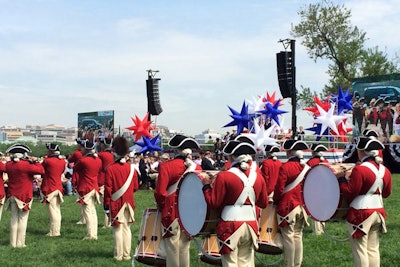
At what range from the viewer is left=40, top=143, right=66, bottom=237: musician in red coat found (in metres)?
11.5

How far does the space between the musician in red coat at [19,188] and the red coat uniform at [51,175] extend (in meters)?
1.23

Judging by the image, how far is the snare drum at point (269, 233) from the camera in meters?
7.74

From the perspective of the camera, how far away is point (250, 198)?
5918 mm

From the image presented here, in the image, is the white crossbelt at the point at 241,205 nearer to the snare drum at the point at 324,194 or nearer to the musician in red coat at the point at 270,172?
the snare drum at the point at 324,194

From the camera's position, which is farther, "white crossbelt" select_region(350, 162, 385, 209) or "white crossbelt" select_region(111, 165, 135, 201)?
"white crossbelt" select_region(111, 165, 135, 201)

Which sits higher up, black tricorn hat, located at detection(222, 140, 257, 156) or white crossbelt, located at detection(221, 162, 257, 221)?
black tricorn hat, located at detection(222, 140, 257, 156)

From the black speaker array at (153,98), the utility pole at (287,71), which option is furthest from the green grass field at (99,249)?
the black speaker array at (153,98)

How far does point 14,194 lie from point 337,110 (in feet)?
50.1

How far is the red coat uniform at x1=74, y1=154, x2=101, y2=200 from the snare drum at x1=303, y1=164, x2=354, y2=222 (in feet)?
17.1

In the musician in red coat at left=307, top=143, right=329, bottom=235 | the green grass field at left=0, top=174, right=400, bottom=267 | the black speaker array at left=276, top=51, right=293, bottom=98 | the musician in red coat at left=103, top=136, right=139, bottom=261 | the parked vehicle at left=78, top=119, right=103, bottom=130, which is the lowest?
the green grass field at left=0, top=174, right=400, bottom=267

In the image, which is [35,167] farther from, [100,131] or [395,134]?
[100,131]

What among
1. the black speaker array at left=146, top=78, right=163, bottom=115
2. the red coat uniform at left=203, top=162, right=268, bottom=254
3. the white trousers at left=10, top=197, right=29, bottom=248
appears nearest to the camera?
the red coat uniform at left=203, top=162, right=268, bottom=254

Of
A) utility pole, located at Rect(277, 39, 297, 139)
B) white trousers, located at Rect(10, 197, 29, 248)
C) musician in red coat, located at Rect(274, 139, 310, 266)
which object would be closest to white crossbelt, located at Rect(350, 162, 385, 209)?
musician in red coat, located at Rect(274, 139, 310, 266)

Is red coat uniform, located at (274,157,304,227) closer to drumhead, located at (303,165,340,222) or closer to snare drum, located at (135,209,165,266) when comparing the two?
drumhead, located at (303,165,340,222)
